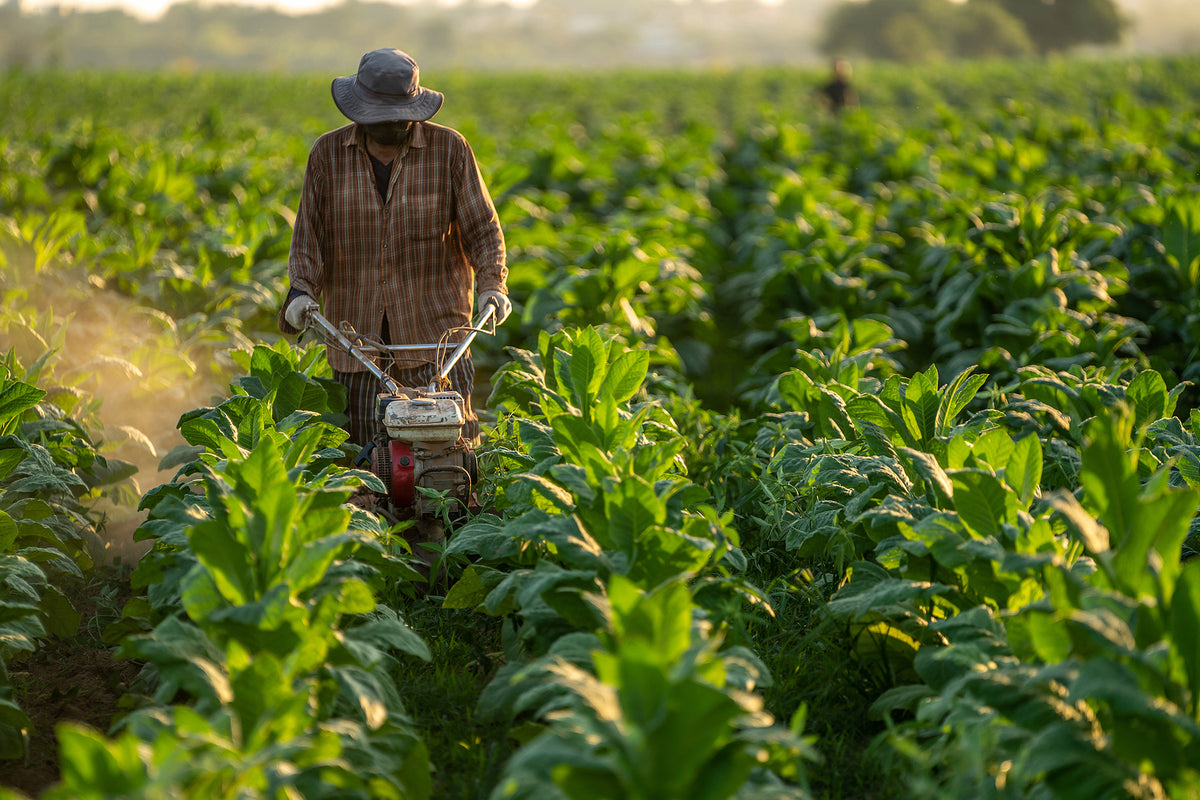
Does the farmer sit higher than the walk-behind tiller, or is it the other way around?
the farmer

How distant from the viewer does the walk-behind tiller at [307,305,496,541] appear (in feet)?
11.3

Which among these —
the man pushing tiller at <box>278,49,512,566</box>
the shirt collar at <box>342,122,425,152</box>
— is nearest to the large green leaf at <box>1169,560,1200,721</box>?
the man pushing tiller at <box>278,49,512,566</box>

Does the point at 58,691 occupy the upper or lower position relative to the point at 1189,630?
lower

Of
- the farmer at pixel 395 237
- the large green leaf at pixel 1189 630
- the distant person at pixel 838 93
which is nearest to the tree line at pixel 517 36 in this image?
the distant person at pixel 838 93

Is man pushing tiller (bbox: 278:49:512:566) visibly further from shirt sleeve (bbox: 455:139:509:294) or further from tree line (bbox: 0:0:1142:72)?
tree line (bbox: 0:0:1142:72)

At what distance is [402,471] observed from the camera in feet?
11.7

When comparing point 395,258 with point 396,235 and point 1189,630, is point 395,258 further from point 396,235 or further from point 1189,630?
point 1189,630

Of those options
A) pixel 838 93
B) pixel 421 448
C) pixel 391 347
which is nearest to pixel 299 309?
pixel 391 347

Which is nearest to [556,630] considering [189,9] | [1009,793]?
[1009,793]

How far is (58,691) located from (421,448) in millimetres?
1314

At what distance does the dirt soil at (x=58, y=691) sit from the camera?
8.99 feet

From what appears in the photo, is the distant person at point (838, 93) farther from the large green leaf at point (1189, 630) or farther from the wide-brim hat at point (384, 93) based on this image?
the large green leaf at point (1189, 630)

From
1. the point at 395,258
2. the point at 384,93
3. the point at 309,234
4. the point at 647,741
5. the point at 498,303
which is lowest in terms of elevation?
the point at 647,741

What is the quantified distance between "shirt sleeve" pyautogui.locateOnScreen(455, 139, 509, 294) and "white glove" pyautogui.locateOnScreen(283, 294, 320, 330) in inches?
25.1
